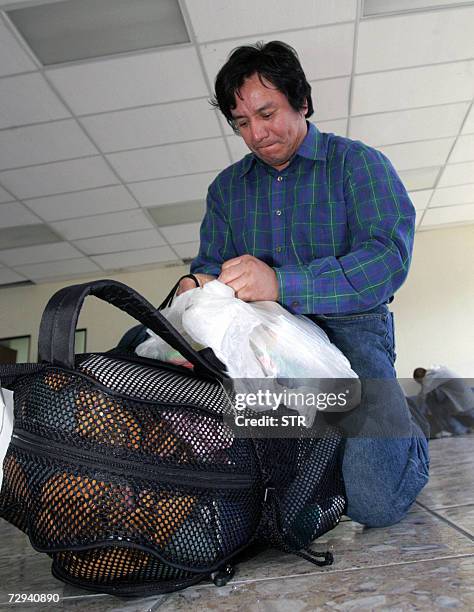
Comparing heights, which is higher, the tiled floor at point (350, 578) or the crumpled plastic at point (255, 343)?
the crumpled plastic at point (255, 343)

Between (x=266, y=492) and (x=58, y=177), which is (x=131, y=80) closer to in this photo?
(x=58, y=177)

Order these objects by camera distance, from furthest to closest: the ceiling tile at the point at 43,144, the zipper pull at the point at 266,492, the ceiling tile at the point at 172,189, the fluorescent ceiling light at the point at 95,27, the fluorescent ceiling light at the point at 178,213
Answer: the fluorescent ceiling light at the point at 178,213 < the ceiling tile at the point at 172,189 < the ceiling tile at the point at 43,144 < the fluorescent ceiling light at the point at 95,27 < the zipper pull at the point at 266,492

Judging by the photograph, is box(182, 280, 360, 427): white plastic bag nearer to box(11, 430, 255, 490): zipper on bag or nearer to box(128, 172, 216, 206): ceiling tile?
box(11, 430, 255, 490): zipper on bag

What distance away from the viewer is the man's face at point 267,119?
1109 mm

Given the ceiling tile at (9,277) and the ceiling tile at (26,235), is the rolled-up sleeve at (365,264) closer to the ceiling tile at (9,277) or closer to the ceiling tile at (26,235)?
the ceiling tile at (26,235)

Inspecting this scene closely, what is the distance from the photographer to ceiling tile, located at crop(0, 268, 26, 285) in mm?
6068

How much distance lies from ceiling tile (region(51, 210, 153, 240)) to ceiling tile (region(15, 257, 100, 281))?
73 centimetres

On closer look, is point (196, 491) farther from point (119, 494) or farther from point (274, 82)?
point (274, 82)

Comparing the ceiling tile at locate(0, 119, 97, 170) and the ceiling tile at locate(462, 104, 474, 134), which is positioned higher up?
the ceiling tile at locate(462, 104, 474, 134)

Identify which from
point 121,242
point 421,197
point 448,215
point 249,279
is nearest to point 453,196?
point 421,197

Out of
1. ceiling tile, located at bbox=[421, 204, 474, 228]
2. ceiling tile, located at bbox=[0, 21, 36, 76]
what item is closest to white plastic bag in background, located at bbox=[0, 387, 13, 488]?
ceiling tile, located at bbox=[0, 21, 36, 76]

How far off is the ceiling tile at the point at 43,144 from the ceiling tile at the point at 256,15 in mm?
1155

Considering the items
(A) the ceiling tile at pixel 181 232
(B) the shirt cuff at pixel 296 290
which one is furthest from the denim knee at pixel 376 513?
(A) the ceiling tile at pixel 181 232

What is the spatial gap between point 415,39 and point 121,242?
344 centimetres
